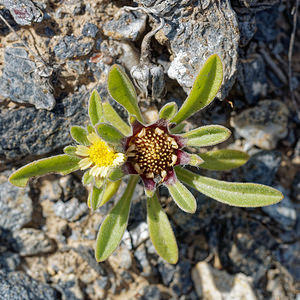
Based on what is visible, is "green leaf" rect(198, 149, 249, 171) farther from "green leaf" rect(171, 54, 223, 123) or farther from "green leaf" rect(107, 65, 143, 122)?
"green leaf" rect(107, 65, 143, 122)

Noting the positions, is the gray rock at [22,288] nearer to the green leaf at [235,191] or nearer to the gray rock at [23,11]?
the green leaf at [235,191]

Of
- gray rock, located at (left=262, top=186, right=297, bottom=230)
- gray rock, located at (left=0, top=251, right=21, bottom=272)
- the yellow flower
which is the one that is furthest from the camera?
gray rock, located at (left=262, top=186, right=297, bottom=230)

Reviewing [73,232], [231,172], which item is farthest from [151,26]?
[73,232]

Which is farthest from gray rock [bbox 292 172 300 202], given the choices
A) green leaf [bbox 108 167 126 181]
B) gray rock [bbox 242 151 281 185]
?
green leaf [bbox 108 167 126 181]

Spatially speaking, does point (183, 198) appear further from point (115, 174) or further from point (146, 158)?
point (115, 174)

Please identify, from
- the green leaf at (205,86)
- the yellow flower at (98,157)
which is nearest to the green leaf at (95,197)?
the yellow flower at (98,157)

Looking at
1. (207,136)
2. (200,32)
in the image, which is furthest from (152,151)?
(200,32)
